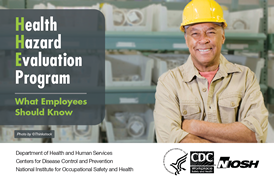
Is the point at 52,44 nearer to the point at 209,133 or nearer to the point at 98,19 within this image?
the point at 98,19

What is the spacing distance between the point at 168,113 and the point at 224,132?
270 mm

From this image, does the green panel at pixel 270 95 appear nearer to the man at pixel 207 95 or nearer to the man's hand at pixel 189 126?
the man at pixel 207 95

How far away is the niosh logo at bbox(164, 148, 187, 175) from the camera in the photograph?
4.27ft

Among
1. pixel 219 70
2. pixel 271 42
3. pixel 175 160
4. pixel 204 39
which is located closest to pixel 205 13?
pixel 204 39

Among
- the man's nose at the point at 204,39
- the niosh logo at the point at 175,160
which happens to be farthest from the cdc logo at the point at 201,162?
the man's nose at the point at 204,39

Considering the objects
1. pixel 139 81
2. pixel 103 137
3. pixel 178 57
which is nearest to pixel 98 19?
pixel 139 81

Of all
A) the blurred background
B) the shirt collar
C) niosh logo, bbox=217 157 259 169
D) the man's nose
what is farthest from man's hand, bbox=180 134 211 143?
the blurred background

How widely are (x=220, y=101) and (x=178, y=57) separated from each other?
3.96 feet

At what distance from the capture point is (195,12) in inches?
47.2

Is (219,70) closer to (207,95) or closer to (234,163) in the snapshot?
(207,95)

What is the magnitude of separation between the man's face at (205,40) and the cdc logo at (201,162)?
1.44 ft

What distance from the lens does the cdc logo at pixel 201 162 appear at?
129 cm

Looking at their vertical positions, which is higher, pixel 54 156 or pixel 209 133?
pixel 209 133

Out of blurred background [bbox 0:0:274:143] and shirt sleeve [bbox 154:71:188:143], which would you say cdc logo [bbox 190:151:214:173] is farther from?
blurred background [bbox 0:0:274:143]
